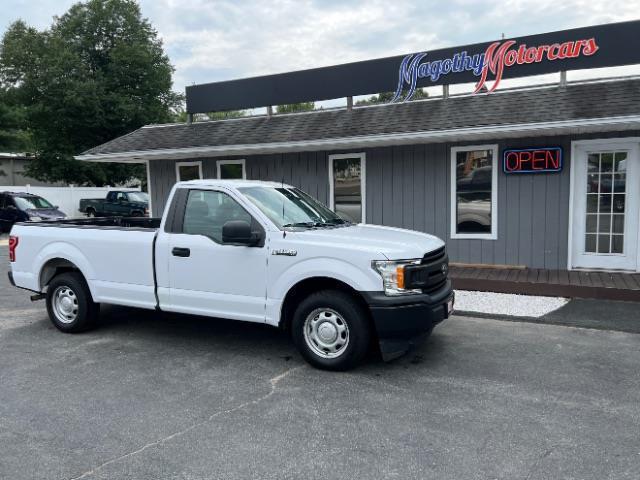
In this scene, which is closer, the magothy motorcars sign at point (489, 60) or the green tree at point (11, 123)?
the magothy motorcars sign at point (489, 60)

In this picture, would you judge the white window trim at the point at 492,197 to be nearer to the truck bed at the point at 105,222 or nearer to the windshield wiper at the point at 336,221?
the windshield wiper at the point at 336,221

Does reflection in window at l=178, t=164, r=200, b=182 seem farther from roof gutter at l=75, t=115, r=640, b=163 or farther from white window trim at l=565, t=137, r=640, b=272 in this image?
white window trim at l=565, t=137, r=640, b=272

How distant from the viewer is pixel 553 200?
31.4 feet

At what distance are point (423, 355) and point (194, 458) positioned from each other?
282cm

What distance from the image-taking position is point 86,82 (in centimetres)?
3017

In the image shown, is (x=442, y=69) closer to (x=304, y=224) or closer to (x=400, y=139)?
(x=400, y=139)

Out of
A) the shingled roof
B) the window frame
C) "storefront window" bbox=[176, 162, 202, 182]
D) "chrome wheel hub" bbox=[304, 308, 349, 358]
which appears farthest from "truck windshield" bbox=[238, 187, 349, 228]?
"storefront window" bbox=[176, 162, 202, 182]

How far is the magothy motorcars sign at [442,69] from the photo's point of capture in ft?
30.8

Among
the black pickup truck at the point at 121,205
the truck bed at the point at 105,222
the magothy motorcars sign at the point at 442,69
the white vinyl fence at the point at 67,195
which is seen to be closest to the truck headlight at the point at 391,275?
the truck bed at the point at 105,222

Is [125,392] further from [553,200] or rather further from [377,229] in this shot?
[553,200]

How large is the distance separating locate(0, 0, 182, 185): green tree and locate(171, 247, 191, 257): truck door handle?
91.0ft

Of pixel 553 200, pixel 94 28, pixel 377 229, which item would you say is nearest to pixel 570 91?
pixel 553 200

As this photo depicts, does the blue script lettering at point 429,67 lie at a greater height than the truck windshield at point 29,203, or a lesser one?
greater

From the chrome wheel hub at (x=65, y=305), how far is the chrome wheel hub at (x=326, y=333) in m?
3.15
